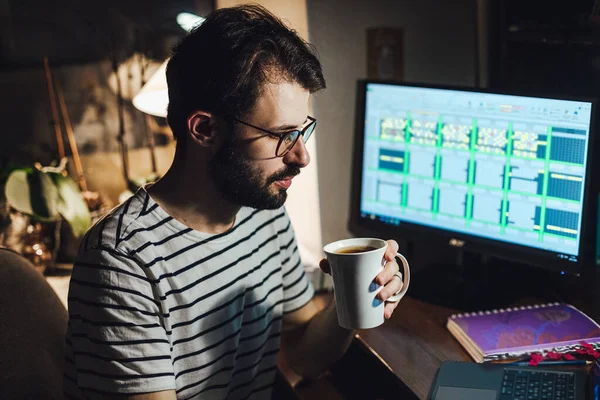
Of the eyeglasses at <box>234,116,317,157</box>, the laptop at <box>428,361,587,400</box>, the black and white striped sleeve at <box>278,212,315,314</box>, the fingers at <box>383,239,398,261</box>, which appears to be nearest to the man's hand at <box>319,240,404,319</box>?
the fingers at <box>383,239,398,261</box>

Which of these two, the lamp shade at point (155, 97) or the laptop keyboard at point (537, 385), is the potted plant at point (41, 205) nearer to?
the lamp shade at point (155, 97)

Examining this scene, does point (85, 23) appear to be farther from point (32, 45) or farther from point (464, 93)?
point (464, 93)

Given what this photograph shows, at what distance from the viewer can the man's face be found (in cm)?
112

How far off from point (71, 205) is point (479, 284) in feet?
3.64

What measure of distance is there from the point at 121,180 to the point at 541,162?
1272 millimetres

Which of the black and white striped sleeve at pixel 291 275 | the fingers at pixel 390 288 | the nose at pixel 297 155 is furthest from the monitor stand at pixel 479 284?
the nose at pixel 297 155

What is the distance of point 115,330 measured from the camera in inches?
41.1

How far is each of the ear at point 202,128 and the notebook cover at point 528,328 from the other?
620 millimetres

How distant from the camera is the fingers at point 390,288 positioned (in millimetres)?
1016

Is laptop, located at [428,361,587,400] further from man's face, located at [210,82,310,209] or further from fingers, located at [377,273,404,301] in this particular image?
man's face, located at [210,82,310,209]

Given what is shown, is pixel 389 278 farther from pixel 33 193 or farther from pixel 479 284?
pixel 33 193

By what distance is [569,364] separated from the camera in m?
1.09

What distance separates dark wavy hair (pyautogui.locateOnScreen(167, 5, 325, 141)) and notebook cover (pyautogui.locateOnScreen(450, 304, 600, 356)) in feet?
1.87

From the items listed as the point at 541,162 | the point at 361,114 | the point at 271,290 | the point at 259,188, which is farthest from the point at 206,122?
the point at 541,162
